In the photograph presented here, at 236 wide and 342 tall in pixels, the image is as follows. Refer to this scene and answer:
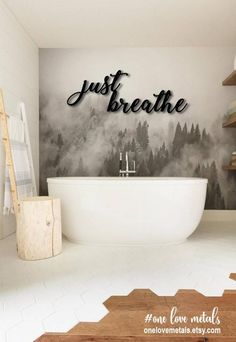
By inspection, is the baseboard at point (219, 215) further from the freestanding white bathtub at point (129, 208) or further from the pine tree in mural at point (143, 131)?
the freestanding white bathtub at point (129, 208)

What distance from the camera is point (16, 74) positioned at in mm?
3615

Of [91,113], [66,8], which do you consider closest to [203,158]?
[91,113]

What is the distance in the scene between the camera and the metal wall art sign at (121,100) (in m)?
4.32

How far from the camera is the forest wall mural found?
4.32m

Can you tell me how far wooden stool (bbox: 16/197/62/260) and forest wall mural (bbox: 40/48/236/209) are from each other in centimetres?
178

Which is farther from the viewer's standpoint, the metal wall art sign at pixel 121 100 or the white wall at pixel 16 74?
the metal wall art sign at pixel 121 100

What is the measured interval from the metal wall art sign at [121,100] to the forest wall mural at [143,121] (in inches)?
2.4

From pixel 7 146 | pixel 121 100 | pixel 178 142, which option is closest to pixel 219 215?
pixel 178 142

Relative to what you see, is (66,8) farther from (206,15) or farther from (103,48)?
(206,15)

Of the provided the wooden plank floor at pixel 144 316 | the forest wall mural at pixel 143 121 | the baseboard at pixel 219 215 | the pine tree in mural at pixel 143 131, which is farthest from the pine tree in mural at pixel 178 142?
the wooden plank floor at pixel 144 316

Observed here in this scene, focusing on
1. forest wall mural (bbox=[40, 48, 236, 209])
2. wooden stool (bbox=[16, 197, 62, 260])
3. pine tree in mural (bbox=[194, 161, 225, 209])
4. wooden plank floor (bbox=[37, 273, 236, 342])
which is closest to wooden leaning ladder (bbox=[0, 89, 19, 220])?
wooden stool (bbox=[16, 197, 62, 260])

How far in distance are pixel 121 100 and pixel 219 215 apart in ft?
6.17

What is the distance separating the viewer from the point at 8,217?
349 centimetres

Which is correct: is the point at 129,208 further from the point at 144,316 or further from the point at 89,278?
the point at 144,316
